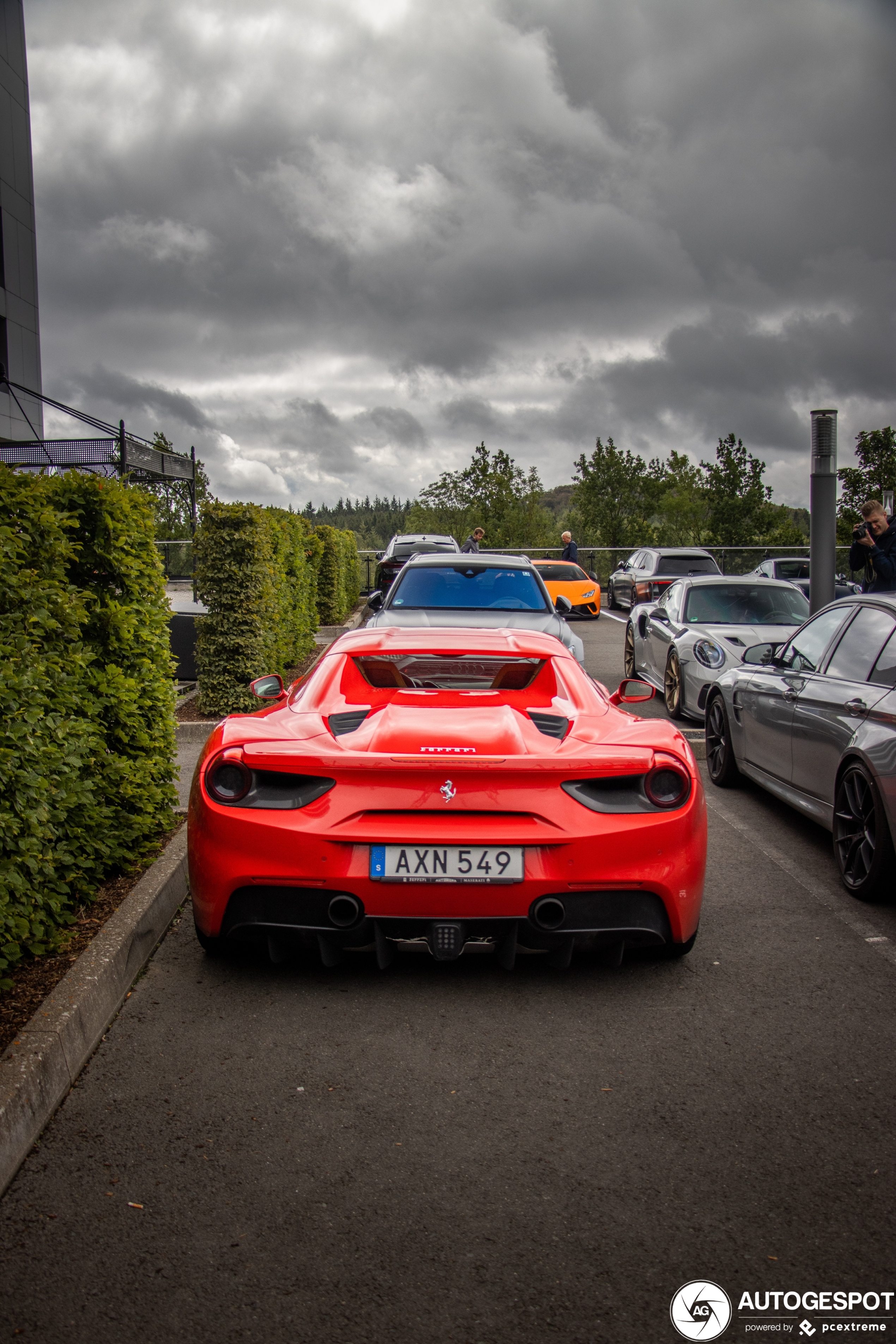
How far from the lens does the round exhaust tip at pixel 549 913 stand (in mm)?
3463

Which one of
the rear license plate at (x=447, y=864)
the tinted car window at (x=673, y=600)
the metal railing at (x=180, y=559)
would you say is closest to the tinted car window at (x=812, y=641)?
the rear license plate at (x=447, y=864)

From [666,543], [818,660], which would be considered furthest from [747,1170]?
[666,543]

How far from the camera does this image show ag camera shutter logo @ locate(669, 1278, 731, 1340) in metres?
2.05

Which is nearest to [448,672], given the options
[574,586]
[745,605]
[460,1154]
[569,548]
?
[460,1154]

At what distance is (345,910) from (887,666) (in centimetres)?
316

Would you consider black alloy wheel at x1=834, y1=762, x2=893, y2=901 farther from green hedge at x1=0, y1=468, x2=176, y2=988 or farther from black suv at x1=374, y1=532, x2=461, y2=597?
black suv at x1=374, y1=532, x2=461, y2=597

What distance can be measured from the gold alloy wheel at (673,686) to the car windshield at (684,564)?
37.7ft

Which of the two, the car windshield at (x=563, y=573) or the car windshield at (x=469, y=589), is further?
the car windshield at (x=563, y=573)

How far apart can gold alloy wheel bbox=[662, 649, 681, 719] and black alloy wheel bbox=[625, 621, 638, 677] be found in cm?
208

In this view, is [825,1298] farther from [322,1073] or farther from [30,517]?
[30,517]

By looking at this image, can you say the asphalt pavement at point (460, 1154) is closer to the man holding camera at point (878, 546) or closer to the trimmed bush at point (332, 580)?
the man holding camera at point (878, 546)

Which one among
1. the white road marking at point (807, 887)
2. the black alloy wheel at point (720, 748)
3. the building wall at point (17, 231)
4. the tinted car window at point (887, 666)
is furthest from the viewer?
the building wall at point (17, 231)

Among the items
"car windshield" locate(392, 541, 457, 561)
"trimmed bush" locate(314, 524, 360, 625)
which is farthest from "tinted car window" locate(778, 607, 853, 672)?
"car windshield" locate(392, 541, 457, 561)

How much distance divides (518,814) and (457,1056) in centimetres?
A: 80
